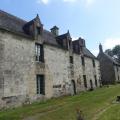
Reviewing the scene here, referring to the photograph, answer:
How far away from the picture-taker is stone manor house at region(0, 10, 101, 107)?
637 inches

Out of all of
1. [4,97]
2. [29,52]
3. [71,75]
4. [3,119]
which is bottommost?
[3,119]

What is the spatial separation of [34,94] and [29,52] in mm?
4169

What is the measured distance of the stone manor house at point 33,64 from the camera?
53.1ft

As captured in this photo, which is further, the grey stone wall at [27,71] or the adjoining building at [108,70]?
the adjoining building at [108,70]

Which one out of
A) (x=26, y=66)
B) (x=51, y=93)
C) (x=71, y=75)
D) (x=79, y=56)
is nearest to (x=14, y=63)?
(x=26, y=66)

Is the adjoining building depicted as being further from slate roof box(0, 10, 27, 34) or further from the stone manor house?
slate roof box(0, 10, 27, 34)

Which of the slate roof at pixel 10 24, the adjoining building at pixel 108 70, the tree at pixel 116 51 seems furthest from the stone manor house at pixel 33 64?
the tree at pixel 116 51

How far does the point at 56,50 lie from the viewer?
23.6 m

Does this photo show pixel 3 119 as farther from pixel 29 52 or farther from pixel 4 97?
pixel 29 52

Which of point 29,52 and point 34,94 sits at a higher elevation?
point 29,52

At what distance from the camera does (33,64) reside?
19.2m

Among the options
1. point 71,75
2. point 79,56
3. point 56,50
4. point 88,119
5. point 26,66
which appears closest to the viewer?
point 88,119

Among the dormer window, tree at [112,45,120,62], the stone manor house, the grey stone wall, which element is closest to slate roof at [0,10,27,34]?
the stone manor house

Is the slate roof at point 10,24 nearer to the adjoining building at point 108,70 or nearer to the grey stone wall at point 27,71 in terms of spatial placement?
the grey stone wall at point 27,71
